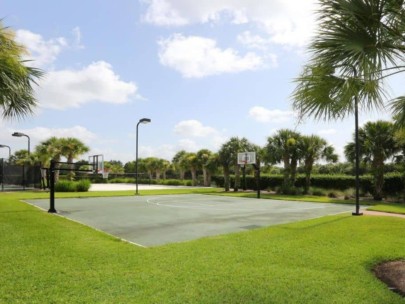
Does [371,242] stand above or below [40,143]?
below

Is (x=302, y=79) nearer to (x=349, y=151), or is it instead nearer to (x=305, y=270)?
(x=305, y=270)

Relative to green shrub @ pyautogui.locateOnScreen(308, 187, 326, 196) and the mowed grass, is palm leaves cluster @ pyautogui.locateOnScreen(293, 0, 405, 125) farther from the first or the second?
green shrub @ pyautogui.locateOnScreen(308, 187, 326, 196)

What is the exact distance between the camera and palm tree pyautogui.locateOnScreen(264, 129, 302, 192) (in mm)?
28531

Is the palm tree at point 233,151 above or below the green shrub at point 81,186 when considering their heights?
above

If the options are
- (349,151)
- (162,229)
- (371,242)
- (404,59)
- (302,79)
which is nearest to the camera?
(404,59)

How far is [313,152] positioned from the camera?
92.7ft

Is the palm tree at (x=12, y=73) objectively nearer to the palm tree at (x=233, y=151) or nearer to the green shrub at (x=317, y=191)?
the green shrub at (x=317, y=191)

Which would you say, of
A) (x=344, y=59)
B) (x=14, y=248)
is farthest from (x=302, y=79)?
(x=14, y=248)

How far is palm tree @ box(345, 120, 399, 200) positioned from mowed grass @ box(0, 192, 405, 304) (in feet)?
46.6

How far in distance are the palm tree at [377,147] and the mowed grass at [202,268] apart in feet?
46.6

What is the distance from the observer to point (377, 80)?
18.3 feet

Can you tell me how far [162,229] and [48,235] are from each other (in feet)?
9.94

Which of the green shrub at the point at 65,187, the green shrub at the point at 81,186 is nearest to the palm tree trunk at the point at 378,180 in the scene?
the green shrub at the point at 81,186

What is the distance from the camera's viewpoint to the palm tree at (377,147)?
2172 centimetres
